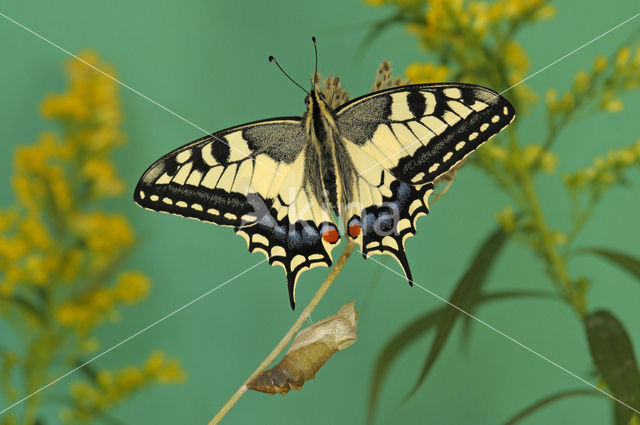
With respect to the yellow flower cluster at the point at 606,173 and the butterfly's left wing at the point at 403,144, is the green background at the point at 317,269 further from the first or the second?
the butterfly's left wing at the point at 403,144

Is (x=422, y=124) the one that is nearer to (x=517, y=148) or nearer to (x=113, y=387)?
(x=517, y=148)

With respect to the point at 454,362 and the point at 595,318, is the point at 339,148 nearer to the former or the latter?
the point at 595,318

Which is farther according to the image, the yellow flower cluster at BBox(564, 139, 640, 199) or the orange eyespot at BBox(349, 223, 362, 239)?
the yellow flower cluster at BBox(564, 139, 640, 199)

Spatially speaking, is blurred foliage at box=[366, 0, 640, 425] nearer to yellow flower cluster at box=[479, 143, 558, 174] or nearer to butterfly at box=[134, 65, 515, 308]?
yellow flower cluster at box=[479, 143, 558, 174]

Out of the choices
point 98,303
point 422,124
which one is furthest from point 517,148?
point 98,303

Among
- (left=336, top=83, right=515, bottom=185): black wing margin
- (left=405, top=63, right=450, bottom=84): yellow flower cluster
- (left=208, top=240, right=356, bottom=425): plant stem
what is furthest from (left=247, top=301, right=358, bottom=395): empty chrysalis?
(left=405, top=63, right=450, bottom=84): yellow flower cluster

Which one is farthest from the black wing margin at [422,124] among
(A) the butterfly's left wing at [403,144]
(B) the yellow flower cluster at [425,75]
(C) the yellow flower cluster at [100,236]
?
(C) the yellow flower cluster at [100,236]
